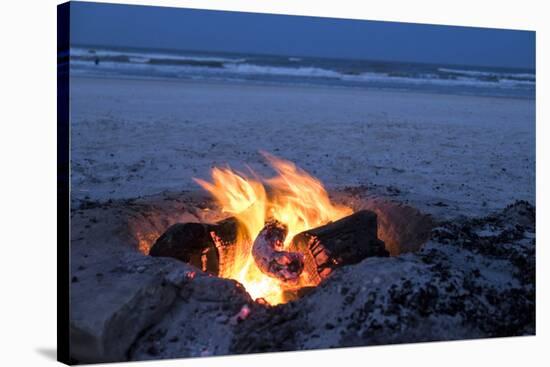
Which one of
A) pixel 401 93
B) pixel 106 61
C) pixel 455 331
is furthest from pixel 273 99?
pixel 455 331

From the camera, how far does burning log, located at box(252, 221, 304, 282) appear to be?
17.3ft

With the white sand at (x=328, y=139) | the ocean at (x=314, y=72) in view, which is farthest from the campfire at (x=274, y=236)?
the ocean at (x=314, y=72)

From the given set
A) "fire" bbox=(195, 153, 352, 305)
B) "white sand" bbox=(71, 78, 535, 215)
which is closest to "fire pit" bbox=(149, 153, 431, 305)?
"fire" bbox=(195, 153, 352, 305)

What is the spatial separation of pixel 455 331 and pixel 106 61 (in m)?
2.84

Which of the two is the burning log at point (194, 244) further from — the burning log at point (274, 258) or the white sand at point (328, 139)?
the white sand at point (328, 139)

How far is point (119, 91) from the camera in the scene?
16.9 feet

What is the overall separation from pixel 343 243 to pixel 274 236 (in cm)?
56

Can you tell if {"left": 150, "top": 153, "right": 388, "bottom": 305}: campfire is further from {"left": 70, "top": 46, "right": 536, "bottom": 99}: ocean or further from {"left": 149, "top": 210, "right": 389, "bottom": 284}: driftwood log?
{"left": 70, "top": 46, "right": 536, "bottom": 99}: ocean

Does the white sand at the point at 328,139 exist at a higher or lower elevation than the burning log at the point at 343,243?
higher

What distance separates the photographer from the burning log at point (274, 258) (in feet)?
17.3

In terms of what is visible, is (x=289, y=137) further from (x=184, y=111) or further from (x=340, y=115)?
(x=184, y=111)

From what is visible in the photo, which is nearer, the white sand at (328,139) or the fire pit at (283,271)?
the fire pit at (283,271)

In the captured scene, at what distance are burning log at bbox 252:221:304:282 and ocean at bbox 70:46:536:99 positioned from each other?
1.14 meters

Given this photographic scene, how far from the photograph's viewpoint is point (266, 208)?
18.2 feet
